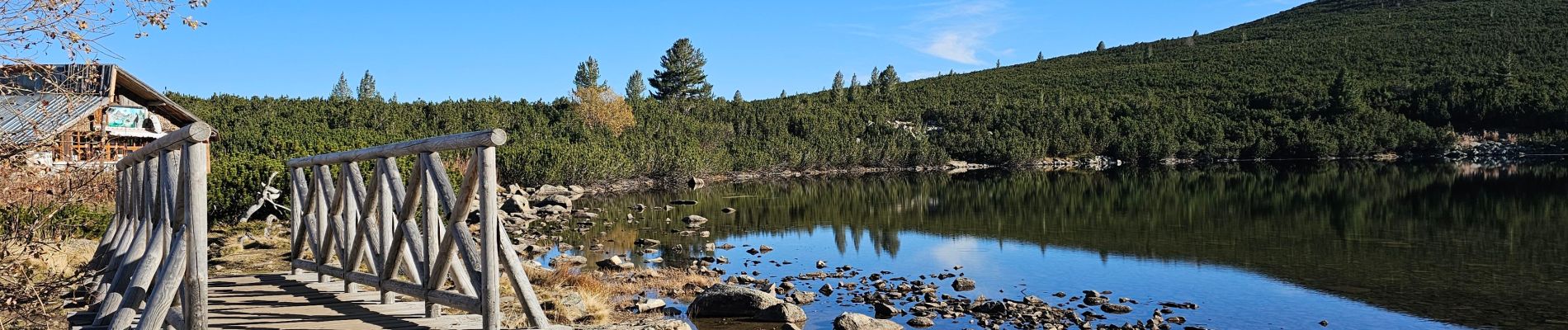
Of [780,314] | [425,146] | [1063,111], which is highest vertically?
[1063,111]

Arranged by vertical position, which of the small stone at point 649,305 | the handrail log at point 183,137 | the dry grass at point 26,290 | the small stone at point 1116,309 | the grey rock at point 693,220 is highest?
the handrail log at point 183,137

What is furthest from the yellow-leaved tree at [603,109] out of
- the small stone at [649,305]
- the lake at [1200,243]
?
the small stone at [649,305]

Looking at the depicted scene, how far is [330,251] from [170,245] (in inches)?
120

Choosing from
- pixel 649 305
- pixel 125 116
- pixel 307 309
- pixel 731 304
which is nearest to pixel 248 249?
pixel 649 305

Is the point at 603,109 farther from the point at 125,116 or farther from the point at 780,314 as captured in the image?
the point at 780,314

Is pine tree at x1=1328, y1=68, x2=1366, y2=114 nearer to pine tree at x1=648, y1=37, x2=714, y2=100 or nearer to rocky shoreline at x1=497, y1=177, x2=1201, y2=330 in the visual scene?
pine tree at x1=648, y1=37, x2=714, y2=100

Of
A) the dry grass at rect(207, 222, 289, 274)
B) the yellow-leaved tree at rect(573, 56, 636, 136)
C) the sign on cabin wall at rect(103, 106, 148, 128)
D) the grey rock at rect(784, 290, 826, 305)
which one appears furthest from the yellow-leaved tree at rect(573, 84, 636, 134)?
the grey rock at rect(784, 290, 826, 305)

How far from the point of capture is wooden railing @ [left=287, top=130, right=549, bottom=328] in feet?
20.6

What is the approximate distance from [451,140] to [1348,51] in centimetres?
11200

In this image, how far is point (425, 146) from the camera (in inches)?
262

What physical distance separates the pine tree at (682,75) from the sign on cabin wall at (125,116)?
63171mm

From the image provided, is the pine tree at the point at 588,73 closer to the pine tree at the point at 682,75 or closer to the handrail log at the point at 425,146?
the pine tree at the point at 682,75

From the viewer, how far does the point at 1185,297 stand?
1363cm

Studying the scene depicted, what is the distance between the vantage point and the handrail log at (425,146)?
5965mm
